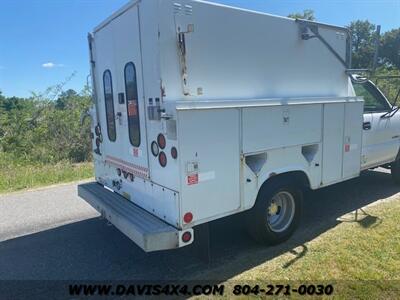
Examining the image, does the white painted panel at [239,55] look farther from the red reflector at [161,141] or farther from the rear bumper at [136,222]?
the rear bumper at [136,222]

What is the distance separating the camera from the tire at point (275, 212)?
12.7 ft

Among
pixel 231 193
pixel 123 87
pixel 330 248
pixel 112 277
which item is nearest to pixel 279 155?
pixel 231 193

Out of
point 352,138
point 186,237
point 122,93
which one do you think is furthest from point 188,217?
point 352,138

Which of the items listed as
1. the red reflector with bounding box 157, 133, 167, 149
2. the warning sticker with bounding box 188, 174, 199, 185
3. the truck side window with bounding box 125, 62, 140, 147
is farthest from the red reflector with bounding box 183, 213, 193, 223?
the truck side window with bounding box 125, 62, 140, 147

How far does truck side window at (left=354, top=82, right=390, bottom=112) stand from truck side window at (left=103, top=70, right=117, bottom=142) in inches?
169

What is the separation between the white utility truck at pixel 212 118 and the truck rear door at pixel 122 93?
0.04ft

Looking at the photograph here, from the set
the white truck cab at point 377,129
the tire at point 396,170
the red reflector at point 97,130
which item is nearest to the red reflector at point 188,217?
the red reflector at point 97,130

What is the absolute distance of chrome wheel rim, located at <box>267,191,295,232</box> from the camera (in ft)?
13.8

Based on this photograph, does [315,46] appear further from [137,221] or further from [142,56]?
[137,221]

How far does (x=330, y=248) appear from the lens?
4.05 metres

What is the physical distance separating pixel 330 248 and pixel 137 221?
89.6 inches

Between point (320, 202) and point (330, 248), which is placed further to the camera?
point (320, 202)

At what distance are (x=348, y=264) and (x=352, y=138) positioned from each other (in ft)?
6.30

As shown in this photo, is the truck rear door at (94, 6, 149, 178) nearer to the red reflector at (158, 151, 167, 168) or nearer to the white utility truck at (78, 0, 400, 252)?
the white utility truck at (78, 0, 400, 252)
